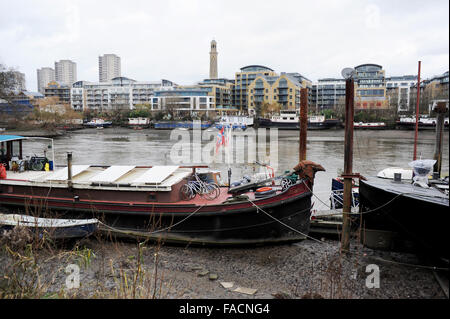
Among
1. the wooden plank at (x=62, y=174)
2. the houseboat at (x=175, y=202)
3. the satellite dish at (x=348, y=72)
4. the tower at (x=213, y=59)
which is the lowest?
the houseboat at (x=175, y=202)

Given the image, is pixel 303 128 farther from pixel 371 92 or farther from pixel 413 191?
pixel 371 92

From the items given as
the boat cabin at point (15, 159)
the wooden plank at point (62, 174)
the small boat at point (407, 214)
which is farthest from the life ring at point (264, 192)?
the boat cabin at point (15, 159)

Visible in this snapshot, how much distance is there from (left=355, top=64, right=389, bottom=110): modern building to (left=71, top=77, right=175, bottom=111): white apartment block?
5413 centimetres

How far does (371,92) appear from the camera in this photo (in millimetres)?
89500

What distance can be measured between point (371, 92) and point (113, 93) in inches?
2984

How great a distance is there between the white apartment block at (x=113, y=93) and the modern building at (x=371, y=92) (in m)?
54.1

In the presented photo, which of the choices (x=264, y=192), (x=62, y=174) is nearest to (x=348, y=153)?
(x=264, y=192)

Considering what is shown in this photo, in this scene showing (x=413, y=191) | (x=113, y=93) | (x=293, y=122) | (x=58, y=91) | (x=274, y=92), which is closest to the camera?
(x=413, y=191)

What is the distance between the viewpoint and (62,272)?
8.29m

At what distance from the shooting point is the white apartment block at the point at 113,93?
117562 millimetres

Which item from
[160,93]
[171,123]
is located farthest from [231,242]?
[160,93]

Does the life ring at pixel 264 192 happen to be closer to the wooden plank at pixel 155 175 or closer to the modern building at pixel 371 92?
the wooden plank at pixel 155 175

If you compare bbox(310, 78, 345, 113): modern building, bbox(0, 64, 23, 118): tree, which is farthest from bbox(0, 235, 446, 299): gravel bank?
bbox(310, 78, 345, 113): modern building
